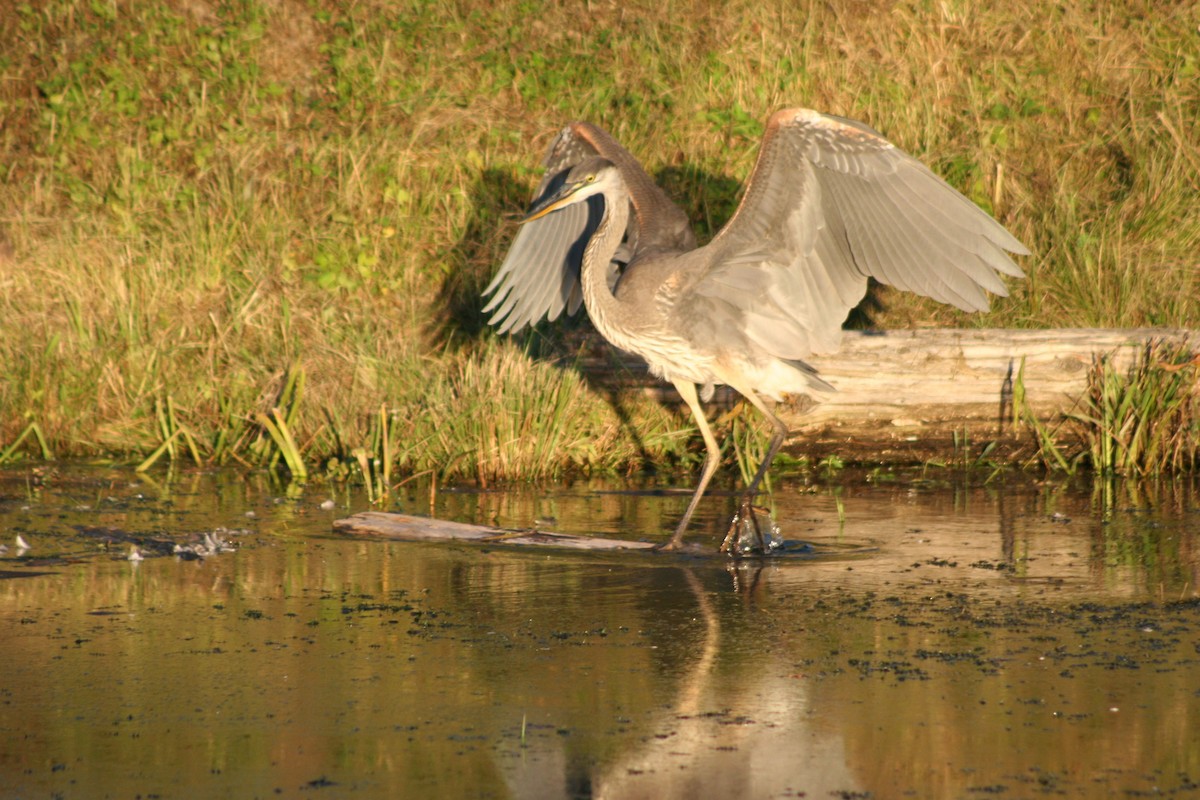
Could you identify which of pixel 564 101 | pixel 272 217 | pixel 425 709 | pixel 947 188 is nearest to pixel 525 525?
pixel 947 188

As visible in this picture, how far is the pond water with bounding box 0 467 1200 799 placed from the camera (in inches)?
129

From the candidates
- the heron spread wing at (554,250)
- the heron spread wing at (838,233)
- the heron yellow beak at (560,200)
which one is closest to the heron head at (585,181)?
the heron yellow beak at (560,200)

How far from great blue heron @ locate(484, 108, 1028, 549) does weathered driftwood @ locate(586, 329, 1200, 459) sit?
596 millimetres

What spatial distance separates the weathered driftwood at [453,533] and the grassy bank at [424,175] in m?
1.01

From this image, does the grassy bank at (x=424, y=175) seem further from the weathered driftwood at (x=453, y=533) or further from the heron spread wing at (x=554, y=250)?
the weathered driftwood at (x=453, y=533)

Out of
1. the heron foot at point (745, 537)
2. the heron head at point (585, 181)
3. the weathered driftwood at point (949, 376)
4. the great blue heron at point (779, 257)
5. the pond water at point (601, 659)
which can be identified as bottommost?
the pond water at point (601, 659)

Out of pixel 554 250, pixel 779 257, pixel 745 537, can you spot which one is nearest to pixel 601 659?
pixel 745 537

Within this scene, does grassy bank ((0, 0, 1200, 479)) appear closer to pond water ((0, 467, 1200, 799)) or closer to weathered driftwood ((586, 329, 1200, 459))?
weathered driftwood ((586, 329, 1200, 459))

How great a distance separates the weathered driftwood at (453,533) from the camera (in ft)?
19.0

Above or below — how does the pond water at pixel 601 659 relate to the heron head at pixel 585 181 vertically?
below

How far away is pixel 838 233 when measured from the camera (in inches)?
249

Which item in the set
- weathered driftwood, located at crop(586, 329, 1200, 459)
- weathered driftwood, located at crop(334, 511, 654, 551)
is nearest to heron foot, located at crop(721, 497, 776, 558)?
weathered driftwood, located at crop(334, 511, 654, 551)

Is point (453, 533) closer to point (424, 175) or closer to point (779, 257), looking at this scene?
point (779, 257)

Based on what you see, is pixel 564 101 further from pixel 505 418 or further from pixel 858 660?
pixel 858 660
